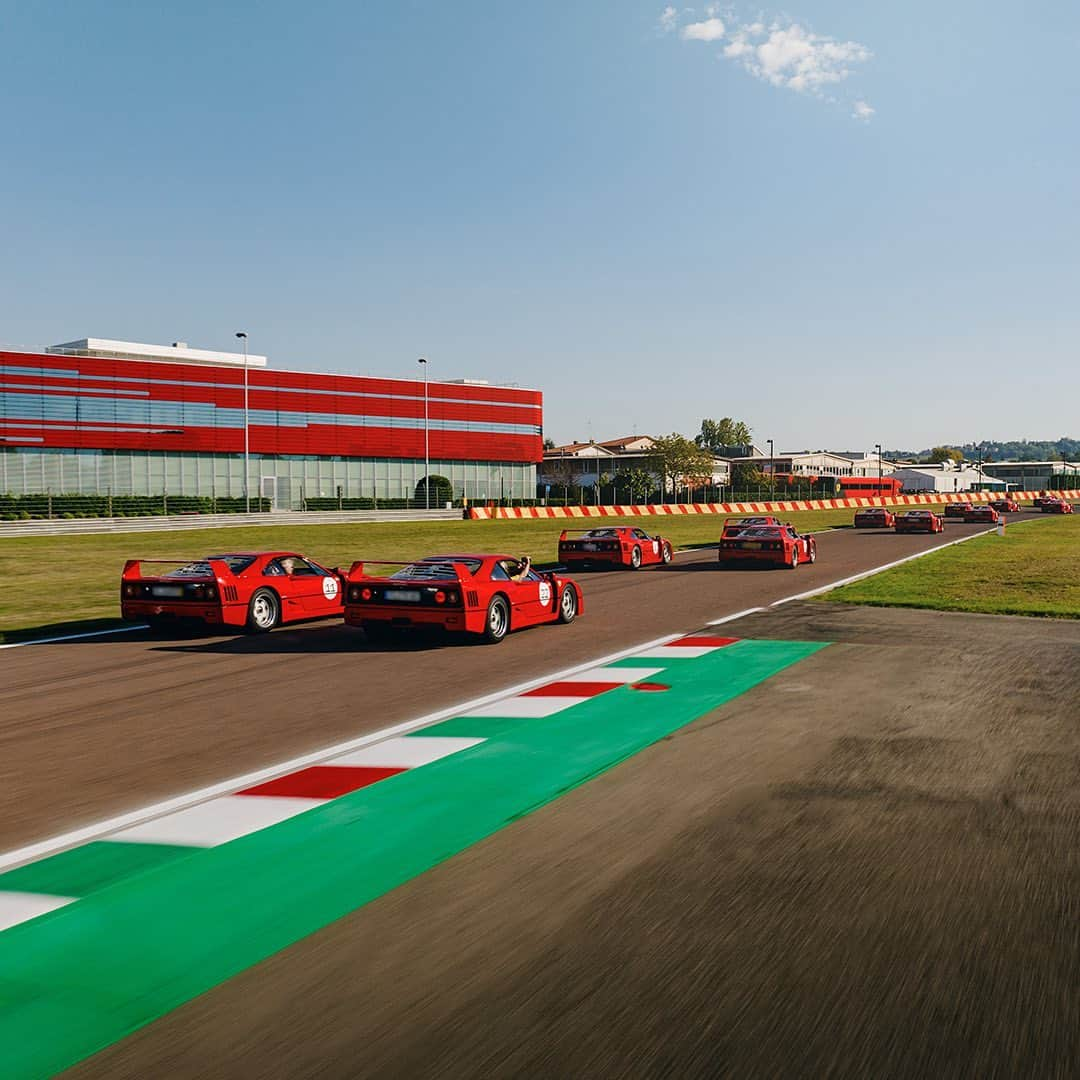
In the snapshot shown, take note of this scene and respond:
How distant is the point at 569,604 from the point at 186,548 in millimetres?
A: 23228

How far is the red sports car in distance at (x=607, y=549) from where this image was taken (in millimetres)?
25891

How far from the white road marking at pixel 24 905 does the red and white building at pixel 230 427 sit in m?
60.7

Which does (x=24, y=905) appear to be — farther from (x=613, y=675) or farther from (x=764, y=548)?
(x=764, y=548)

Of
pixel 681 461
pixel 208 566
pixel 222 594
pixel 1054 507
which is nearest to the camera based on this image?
pixel 222 594

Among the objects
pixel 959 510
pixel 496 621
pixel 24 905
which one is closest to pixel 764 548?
pixel 496 621

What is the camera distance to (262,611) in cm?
1444

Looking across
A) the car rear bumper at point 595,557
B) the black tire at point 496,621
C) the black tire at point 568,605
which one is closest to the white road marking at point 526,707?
the black tire at point 496,621

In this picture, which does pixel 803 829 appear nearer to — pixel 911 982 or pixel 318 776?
pixel 911 982

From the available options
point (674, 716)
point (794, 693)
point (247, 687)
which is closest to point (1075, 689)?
point (794, 693)

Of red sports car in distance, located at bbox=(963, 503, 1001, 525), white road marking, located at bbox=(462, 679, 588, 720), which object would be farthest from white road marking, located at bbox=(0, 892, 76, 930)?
red sports car in distance, located at bbox=(963, 503, 1001, 525)

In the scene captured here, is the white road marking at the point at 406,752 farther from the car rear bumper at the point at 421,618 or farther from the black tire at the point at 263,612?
the black tire at the point at 263,612

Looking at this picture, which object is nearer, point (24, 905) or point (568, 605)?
point (24, 905)

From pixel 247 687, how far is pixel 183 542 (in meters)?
30.3

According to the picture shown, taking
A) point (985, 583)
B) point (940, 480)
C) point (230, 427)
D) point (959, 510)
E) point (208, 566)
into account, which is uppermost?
point (230, 427)
